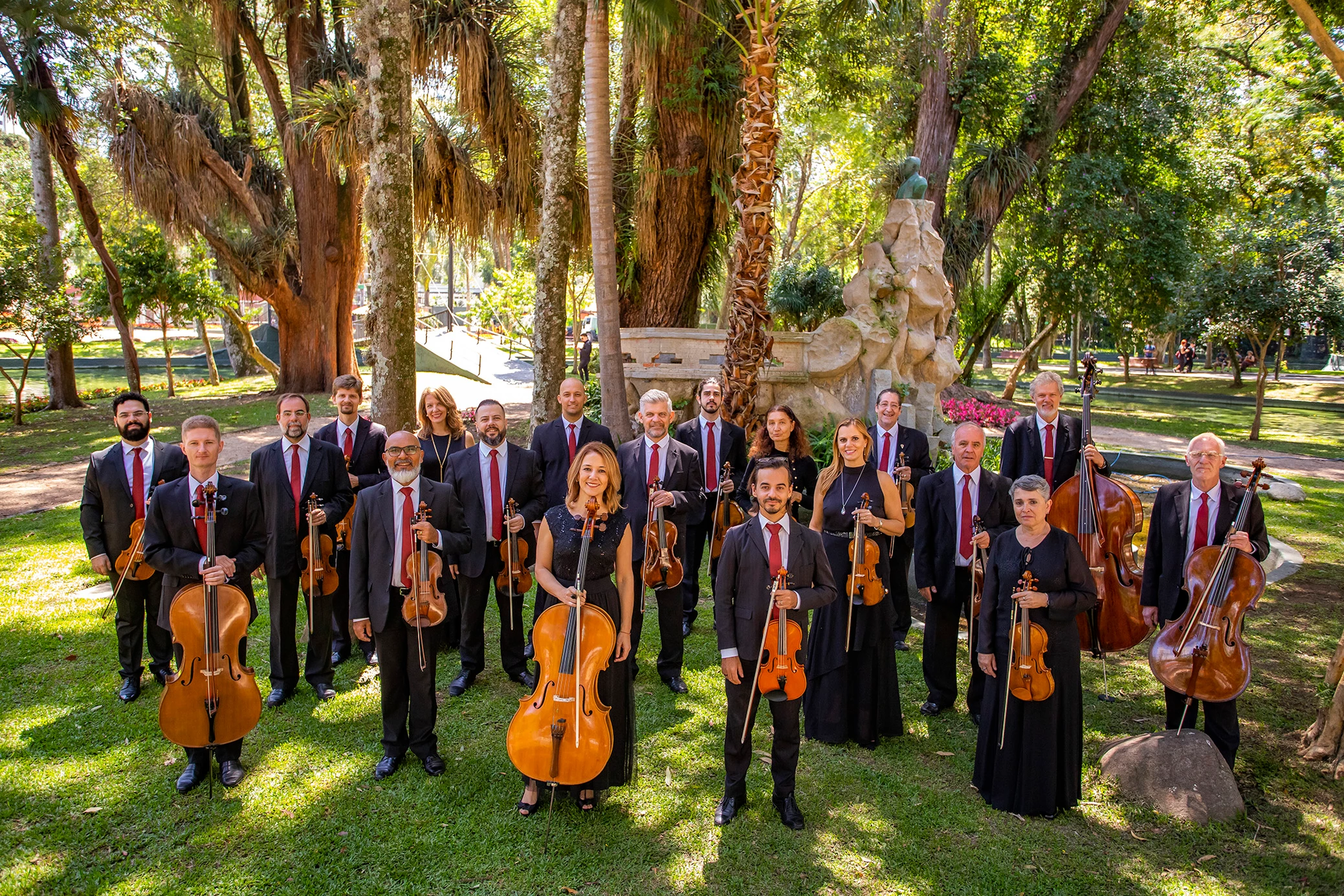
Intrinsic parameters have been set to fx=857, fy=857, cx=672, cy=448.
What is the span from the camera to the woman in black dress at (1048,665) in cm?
451

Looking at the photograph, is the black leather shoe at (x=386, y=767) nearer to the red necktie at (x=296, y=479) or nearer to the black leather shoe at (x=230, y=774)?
the black leather shoe at (x=230, y=774)

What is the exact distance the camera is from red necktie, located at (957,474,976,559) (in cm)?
562

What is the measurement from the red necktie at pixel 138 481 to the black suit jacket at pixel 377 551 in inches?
74.8

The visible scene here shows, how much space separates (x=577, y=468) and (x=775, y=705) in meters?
1.57

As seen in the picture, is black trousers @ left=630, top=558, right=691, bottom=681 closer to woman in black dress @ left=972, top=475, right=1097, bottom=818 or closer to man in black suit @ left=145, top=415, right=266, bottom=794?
woman in black dress @ left=972, top=475, right=1097, bottom=818

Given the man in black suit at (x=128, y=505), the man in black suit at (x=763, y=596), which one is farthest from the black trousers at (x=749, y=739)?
the man in black suit at (x=128, y=505)

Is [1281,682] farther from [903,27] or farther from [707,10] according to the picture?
→ [903,27]

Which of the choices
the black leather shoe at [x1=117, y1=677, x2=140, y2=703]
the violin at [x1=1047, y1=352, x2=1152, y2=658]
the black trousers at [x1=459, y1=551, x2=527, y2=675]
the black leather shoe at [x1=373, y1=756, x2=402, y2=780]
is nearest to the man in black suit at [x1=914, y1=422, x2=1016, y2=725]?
the violin at [x1=1047, y1=352, x2=1152, y2=658]

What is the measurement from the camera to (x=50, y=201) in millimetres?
18453

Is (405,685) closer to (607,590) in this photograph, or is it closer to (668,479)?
(607,590)

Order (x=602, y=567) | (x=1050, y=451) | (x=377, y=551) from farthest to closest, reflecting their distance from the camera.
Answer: (x=1050, y=451) → (x=377, y=551) → (x=602, y=567)

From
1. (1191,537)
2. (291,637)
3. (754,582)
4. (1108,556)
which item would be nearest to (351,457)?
(291,637)

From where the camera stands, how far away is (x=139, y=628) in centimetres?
580

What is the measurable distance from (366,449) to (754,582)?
11.7 feet
